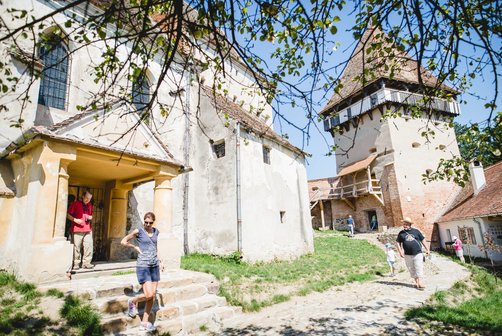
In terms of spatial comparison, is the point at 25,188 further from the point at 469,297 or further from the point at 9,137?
the point at 469,297

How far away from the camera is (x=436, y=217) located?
2397cm

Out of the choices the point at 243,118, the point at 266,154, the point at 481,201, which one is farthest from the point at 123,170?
the point at 481,201

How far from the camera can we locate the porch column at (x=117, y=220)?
972cm

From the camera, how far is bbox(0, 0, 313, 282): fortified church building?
6094 mm

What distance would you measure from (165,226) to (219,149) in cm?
569

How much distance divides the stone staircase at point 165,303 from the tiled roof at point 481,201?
16.3 metres

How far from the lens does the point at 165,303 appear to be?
5883mm

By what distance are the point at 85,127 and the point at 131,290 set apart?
4008 mm

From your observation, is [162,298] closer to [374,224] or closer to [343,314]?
[343,314]

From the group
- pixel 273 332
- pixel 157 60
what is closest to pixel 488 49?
pixel 273 332

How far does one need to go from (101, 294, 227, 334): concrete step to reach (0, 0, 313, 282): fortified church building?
76.4 inches

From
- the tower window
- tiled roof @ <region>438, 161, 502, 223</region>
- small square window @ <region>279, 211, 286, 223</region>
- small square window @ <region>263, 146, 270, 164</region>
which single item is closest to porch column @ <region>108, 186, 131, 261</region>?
small square window @ <region>263, 146, 270, 164</region>

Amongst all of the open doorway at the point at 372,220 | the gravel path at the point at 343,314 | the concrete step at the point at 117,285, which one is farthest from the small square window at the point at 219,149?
the open doorway at the point at 372,220

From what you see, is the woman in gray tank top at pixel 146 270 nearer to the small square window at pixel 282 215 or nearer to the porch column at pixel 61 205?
the porch column at pixel 61 205
